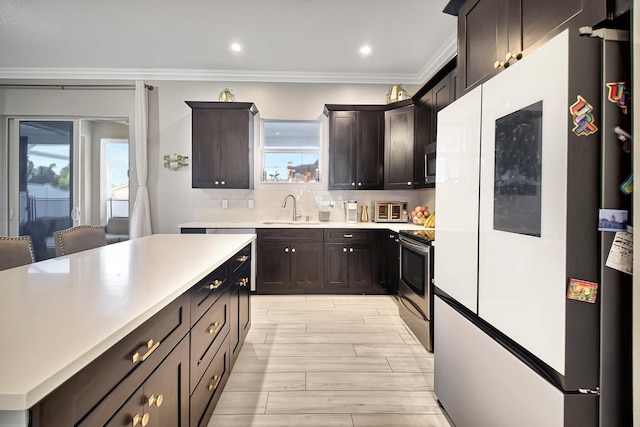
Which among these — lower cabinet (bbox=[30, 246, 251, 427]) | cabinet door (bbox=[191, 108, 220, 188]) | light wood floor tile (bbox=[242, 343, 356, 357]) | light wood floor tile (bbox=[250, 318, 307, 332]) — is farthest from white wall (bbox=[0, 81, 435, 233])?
lower cabinet (bbox=[30, 246, 251, 427])

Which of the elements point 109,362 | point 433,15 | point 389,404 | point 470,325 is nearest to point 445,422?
point 389,404

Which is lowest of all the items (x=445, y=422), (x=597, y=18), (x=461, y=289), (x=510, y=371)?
(x=445, y=422)

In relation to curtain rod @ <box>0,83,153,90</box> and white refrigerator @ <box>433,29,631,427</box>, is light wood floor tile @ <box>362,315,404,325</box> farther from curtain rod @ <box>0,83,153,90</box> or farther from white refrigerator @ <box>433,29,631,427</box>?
curtain rod @ <box>0,83,153,90</box>

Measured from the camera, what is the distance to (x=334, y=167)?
4102 millimetres

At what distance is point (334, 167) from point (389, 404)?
289cm

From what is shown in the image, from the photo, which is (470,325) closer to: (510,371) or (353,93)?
(510,371)

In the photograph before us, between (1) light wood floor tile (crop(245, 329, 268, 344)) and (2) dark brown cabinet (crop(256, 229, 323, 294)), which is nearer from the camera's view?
(1) light wood floor tile (crop(245, 329, 268, 344))

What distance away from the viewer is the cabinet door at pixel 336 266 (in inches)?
152

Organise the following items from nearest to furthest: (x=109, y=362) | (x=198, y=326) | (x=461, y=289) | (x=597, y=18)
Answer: (x=109, y=362) → (x=597, y=18) → (x=198, y=326) → (x=461, y=289)

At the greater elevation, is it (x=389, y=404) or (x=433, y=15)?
(x=433, y=15)

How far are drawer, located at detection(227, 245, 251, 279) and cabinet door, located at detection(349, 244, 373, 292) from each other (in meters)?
1.67

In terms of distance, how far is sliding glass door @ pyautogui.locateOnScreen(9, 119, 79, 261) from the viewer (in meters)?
4.23

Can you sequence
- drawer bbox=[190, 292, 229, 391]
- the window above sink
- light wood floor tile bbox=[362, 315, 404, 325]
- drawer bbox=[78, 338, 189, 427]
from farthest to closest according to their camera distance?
the window above sink, light wood floor tile bbox=[362, 315, 404, 325], drawer bbox=[190, 292, 229, 391], drawer bbox=[78, 338, 189, 427]

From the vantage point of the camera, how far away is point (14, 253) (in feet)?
5.37
